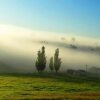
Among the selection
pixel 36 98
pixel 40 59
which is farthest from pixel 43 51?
pixel 36 98

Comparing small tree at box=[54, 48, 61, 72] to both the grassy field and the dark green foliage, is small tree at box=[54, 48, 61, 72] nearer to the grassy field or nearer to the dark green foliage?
the dark green foliage

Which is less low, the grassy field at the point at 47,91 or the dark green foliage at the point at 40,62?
the dark green foliage at the point at 40,62

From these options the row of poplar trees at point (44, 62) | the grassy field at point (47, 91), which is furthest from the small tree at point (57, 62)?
the grassy field at point (47, 91)

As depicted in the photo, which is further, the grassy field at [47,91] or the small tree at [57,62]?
the small tree at [57,62]

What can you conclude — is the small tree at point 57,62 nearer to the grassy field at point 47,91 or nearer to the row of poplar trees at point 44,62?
the row of poplar trees at point 44,62

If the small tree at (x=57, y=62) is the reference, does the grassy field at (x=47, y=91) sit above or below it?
below

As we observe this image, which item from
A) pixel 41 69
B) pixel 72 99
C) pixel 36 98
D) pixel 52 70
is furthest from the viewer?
pixel 52 70

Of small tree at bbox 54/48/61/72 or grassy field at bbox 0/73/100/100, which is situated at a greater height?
small tree at bbox 54/48/61/72

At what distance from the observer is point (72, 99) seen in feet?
152

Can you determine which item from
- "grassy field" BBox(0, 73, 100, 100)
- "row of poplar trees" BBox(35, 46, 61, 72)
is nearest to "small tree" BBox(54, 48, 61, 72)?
"row of poplar trees" BBox(35, 46, 61, 72)

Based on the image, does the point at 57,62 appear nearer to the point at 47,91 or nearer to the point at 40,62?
the point at 40,62

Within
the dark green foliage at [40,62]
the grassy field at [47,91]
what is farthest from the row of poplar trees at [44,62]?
the grassy field at [47,91]

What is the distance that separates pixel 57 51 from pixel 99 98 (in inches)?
5454

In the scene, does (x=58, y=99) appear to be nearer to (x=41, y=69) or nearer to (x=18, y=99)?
(x=18, y=99)
